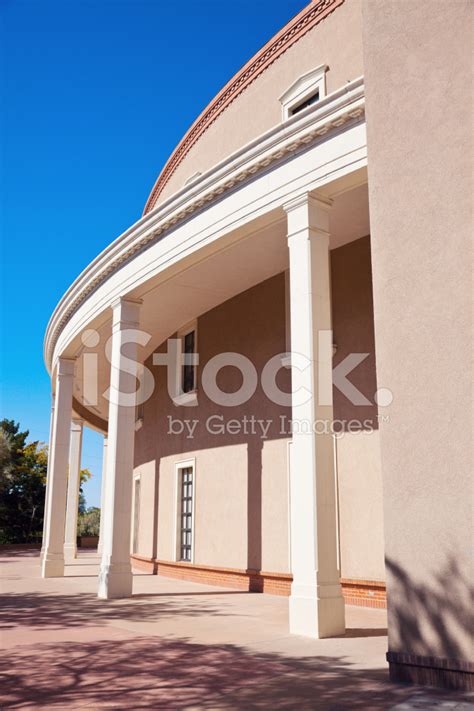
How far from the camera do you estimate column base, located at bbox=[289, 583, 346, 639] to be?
8.05 meters

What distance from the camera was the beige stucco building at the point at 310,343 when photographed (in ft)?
19.9

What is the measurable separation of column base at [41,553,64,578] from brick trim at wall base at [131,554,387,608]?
8.76ft

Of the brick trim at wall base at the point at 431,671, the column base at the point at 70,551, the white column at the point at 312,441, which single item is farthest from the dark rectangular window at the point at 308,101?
the column base at the point at 70,551

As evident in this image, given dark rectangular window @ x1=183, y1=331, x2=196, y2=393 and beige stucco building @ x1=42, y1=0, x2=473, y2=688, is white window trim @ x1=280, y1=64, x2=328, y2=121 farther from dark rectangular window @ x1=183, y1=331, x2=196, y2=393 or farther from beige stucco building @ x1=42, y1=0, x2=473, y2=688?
dark rectangular window @ x1=183, y1=331, x2=196, y2=393

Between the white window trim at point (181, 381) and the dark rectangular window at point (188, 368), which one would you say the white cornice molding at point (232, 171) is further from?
→ the dark rectangular window at point (188, 368)

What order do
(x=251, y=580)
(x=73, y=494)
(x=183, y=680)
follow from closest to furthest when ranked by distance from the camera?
(x=183, y=680) < (x=251, y=580) < (x=73, y=494)

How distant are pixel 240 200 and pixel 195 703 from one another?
814 centimetres

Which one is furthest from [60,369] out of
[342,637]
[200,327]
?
[342,637]

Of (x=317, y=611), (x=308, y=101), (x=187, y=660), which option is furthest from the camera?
(x=308, y=101)

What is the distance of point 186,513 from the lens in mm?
17031

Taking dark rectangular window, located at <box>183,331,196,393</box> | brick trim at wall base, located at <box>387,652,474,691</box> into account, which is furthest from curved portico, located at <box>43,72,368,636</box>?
brick trim at wall base, located at <box>387,652,474,691</box>

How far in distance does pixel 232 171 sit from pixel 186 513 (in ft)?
32.2

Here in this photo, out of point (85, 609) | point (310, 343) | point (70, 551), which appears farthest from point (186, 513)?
point (70, 551)

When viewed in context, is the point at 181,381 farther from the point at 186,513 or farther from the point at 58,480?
the point at 58,480
